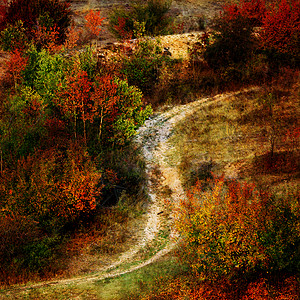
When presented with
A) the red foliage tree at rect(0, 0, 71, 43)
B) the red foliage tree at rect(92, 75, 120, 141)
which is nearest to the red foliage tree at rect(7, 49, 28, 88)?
the red foliage tree at rect(0, 0, 71, 43)

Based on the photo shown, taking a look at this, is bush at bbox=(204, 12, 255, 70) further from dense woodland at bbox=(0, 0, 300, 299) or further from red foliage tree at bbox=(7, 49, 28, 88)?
red foliage tree at bbox=(7, 49, 28, 88)

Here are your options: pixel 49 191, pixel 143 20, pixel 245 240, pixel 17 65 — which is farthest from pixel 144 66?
pixel 245 240

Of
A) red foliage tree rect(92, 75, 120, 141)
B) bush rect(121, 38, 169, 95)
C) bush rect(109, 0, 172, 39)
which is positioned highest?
bush rect(109, 0, 172, 39)

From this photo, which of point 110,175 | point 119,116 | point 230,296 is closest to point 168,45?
point 119,116

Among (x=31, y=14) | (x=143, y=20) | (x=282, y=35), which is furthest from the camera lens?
(x=143, y=20)

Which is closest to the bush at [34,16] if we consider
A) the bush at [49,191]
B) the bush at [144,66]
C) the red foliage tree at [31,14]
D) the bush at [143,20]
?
the red foliage tree at [31,14]

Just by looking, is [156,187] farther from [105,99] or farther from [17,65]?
[17,65]
